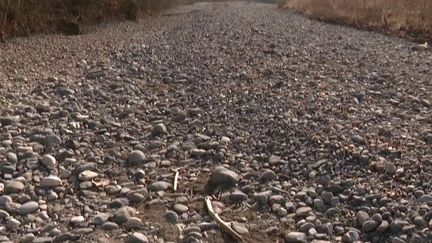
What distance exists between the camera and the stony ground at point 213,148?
3.80 m

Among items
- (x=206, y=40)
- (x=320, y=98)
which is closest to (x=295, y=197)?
(x=320, y=98)

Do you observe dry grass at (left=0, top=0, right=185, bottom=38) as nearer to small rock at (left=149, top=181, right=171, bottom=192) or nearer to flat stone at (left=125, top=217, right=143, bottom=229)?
small rock at (left=149, top=181, right=171, bottom=192)

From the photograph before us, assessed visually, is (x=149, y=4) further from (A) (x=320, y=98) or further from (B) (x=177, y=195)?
(B) (x=177, y=195)

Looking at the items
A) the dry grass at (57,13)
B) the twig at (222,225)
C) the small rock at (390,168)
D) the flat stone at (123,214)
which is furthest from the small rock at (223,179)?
the dry grass at (57,13)

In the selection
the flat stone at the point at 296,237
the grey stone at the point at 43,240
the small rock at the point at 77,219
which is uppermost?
the small rock at the point at 77,219

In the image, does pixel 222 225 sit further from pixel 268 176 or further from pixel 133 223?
pixel 268 176

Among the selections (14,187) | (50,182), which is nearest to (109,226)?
(50,182)

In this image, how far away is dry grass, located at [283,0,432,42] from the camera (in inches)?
540

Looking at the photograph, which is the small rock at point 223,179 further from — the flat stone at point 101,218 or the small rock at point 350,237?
the small rock at point 350,237

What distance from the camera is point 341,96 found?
6875 millimetres

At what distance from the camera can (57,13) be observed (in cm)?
1294

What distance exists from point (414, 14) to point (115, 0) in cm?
896

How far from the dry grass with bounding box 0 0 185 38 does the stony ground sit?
71.0 inches

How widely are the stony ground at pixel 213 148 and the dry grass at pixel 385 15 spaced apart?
4781 millimetres
